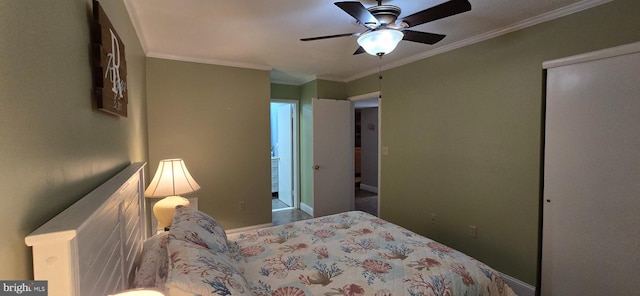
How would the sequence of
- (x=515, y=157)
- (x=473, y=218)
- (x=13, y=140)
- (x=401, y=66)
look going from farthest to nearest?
(x=401, y=66) < (x=473, y=218) < (x=515, y=157) < (x=13, y=140)

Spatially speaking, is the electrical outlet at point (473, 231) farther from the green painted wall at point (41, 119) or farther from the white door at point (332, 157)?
the green painted wall at point (41, 119)

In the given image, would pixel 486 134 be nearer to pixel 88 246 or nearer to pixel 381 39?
pixel 381 39

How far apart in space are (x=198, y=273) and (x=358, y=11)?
1.54 metres

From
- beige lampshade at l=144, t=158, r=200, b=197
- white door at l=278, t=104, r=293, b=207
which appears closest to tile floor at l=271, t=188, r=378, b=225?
white door at l=278, t=104, r=293, b=207

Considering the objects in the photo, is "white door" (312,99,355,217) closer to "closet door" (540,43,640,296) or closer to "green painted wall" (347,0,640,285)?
"green painted wall" (347,0,640,285)

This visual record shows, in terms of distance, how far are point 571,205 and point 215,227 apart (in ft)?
8.19

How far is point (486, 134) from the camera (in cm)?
248

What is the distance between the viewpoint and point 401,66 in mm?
3320

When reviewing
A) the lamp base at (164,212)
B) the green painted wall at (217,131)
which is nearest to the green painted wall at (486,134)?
the green painted wall at (217,131)

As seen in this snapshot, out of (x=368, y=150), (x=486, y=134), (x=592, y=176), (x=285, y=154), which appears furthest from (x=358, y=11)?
(x=368, y=150)

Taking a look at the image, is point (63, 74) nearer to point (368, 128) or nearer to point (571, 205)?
point (571, 205)

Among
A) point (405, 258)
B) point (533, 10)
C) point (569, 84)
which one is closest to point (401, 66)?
point (533, 10)

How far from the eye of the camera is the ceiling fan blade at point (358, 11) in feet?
4.89

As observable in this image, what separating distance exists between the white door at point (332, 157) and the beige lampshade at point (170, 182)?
1958 millimetres
